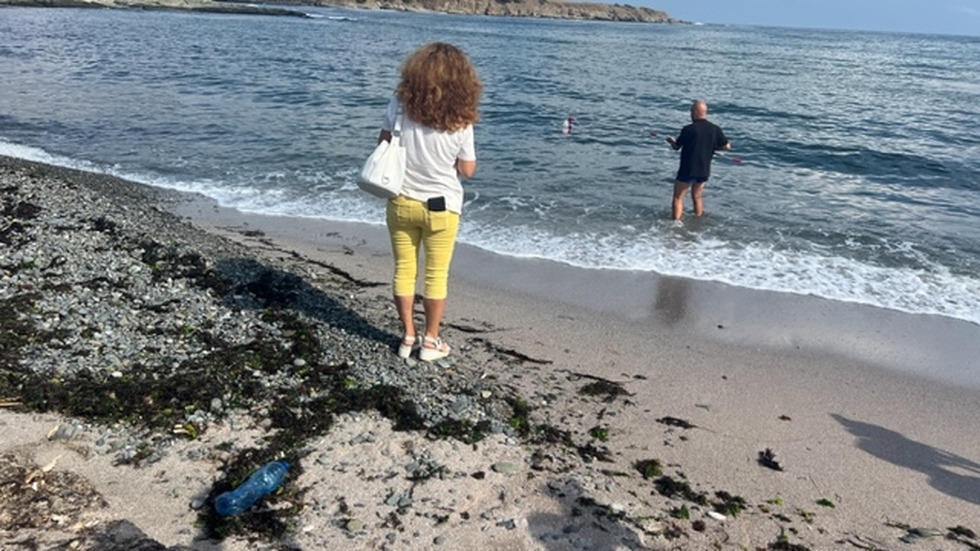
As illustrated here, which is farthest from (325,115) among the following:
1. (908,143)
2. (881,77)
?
(881,77)

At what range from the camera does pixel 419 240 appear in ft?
17.0

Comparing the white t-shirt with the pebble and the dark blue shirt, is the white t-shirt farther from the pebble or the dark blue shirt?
the dark blue shirt

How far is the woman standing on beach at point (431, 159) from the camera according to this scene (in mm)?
4527

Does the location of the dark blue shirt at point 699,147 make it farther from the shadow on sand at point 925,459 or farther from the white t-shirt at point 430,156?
the white t-shirt at point 430,156

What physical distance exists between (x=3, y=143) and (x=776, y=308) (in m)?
15.4

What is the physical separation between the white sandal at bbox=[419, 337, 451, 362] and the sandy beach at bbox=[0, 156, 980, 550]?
0.18 m

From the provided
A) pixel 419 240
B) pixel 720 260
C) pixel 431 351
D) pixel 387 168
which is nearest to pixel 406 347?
pixel 431 351

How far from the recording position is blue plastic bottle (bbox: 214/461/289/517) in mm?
3559

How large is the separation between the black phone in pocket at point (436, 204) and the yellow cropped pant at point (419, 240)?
0.03 metres

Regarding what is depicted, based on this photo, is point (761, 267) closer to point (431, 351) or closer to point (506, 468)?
point (431, 351)

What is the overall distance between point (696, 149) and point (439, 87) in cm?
703

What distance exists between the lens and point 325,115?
62.6 ft

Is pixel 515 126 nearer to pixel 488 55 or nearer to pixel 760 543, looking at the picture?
pixel 760 543

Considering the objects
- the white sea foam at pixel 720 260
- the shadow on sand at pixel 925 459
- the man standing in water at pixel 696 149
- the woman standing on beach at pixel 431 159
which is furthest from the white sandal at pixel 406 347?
the man standing in water at pixel 696 149
